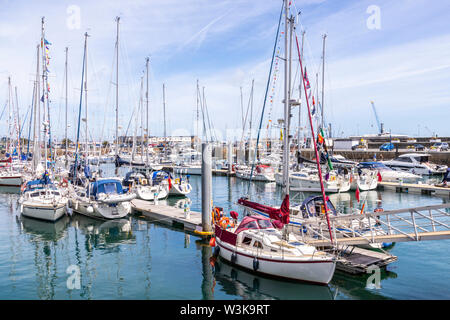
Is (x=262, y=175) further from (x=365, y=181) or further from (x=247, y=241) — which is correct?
(x=247, y=241)

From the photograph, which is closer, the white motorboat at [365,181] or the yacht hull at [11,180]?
the white motorboat at [365,181]

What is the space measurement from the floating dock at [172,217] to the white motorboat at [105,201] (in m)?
1.72

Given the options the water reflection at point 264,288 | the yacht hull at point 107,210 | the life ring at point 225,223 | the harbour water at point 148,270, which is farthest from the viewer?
Result: the yacht hull at point 107,210

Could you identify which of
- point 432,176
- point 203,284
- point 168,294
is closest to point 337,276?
point 203,284

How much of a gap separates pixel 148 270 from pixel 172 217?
8630mm

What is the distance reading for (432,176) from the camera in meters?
59.5

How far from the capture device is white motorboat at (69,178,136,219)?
26.6 metres

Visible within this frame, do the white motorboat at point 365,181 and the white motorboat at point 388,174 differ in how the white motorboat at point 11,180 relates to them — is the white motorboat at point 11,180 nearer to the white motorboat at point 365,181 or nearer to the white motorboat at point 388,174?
the white motorboat at point 365,181

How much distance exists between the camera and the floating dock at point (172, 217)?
23.3 m

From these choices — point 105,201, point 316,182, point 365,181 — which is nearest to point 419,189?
point 365,181

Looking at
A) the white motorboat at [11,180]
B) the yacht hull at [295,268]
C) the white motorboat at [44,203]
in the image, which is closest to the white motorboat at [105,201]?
the white motorboat at [44,203]

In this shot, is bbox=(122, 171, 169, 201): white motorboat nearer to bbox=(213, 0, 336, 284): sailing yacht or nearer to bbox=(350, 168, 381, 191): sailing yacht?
bbox=(213, 0, 336, 284): sailing yacht

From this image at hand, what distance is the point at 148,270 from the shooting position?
54.6 feet
